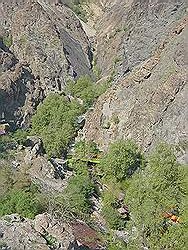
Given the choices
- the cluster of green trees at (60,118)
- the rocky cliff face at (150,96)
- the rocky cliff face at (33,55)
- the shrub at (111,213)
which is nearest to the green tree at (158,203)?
the shrub at (111,213)

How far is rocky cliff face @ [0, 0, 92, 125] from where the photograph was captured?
81.6 m

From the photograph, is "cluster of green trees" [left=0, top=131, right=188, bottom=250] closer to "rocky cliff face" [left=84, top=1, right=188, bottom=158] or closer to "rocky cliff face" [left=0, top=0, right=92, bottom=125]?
"rocky cliff face" [left=84, top=1, right=188, bottom=158]

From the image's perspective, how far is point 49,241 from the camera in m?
35.9

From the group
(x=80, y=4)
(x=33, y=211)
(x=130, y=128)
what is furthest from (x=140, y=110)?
(x=80, y=4)

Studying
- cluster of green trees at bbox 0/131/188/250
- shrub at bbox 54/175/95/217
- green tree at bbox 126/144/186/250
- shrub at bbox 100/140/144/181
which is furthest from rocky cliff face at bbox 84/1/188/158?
green tree at bbox 126/144/186/250

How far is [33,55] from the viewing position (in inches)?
3551

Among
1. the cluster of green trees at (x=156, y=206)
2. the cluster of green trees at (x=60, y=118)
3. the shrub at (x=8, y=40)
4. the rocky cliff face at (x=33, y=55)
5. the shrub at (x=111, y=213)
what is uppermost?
the shrub at (x=8, y=40)

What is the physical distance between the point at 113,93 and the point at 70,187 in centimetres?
2491

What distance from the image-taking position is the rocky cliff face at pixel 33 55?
81562 mm

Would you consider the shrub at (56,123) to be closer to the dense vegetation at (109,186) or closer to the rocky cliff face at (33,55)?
the dense vegetation at (109,186)

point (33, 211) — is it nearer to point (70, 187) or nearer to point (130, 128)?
point (70, 187)

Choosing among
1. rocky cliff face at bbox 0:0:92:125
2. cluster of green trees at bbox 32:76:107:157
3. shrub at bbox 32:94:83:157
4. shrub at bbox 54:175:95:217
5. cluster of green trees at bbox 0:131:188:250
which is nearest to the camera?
cluster of green trees at bbox 0:131:188:250

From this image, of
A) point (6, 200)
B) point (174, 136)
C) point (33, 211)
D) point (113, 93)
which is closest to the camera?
point (33, 211)

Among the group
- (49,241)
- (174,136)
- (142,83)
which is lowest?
(174,136)
